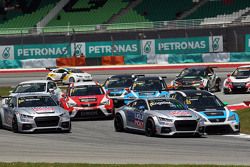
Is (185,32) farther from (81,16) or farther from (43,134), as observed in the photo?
(43,134)

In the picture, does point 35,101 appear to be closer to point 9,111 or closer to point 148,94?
point 9,111

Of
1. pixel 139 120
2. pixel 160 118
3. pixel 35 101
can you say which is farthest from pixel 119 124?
pixel 35 101

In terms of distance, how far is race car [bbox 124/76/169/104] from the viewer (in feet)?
98.7

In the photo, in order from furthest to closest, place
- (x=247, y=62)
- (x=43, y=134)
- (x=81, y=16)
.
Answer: (x=81, y=16) < (x=247, y=62) < (x=43, y=134)

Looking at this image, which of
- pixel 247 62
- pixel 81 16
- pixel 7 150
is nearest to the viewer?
pixel 7 150

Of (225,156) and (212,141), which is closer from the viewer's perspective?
(225,156)

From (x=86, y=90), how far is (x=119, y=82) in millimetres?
5778

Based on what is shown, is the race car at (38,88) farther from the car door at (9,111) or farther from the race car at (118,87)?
the car door at (9,111)

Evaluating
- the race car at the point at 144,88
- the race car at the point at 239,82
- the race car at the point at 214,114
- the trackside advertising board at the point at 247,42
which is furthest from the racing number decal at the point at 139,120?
the trackside advertising board at the point at 247,42

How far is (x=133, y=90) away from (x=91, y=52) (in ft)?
103

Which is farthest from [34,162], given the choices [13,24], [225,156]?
[13,24]

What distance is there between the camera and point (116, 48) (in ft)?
201

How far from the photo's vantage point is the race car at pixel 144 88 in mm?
30094

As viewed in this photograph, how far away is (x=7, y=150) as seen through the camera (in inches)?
712
